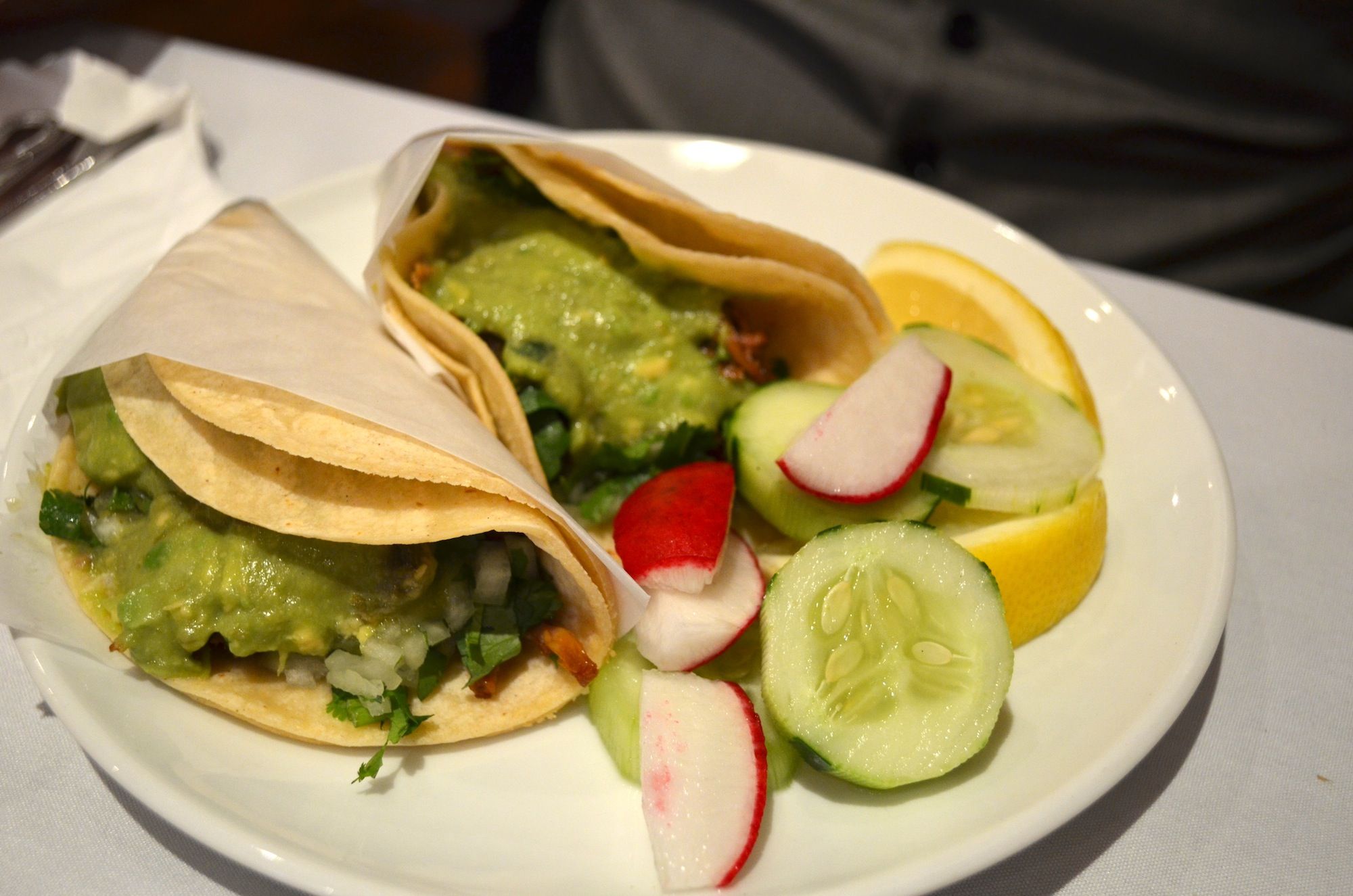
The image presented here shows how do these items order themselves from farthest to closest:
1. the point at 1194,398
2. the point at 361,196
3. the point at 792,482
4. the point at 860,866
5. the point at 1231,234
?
the point at 1231,234 → the point at 361,196 → the point at 1194,398 → the point at 792,482 → the point at 860,866

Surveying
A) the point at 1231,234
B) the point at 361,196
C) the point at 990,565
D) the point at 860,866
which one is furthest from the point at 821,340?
the point at 1231,234

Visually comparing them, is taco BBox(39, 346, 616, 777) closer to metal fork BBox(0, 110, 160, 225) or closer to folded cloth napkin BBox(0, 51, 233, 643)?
folded cloth napkin BBox(0, 51, 233, 643)

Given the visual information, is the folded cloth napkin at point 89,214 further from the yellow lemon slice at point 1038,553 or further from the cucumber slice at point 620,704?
the yellow lemon slice at point 1038,553

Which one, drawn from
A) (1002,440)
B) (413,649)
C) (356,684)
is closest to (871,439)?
(1002,440)

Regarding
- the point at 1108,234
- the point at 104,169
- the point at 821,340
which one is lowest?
the point at 1108,234

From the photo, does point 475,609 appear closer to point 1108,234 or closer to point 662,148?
point 662,148

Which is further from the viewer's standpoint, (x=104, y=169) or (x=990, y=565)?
(x=104, y=169)
